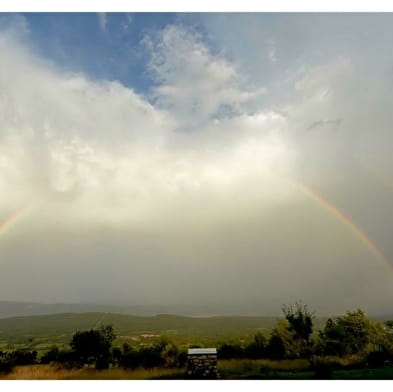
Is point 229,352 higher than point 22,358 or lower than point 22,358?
higher

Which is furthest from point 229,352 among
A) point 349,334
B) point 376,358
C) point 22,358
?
point 22,358

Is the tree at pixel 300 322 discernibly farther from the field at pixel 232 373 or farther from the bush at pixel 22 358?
the bush at pixel 22 358

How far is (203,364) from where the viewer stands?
1439 centimetres

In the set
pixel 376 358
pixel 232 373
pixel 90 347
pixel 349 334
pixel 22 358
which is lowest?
pixel 232 373

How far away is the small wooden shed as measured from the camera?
1431cm

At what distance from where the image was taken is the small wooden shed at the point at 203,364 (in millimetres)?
14312

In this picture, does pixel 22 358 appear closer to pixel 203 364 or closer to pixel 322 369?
pixel 203 364

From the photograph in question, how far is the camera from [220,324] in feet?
201

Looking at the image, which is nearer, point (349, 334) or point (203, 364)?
point (203, 364)

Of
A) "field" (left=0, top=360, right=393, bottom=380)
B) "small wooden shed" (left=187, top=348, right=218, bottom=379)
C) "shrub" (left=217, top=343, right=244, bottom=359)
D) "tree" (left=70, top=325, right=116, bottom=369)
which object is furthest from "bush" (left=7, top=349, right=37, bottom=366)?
"shrub" (left=217, top=343, right=244, bottom=359)

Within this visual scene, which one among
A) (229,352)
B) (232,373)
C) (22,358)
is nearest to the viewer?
(232,373)

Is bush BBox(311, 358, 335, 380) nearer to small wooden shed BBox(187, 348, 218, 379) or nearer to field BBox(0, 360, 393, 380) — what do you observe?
field BBox(0, 360, 393, 380)
